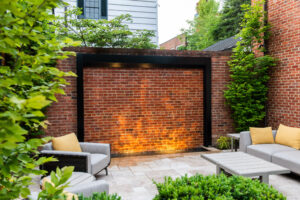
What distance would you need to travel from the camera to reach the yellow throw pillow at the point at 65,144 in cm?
443

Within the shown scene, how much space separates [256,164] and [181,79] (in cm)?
345

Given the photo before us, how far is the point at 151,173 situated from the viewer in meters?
4.94

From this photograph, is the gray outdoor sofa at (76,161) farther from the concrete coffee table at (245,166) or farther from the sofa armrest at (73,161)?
the concrete coffee table at (245,166)

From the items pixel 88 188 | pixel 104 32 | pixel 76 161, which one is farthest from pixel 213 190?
pixel 104 32

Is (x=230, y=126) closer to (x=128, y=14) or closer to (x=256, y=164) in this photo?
(x=256, y=164)

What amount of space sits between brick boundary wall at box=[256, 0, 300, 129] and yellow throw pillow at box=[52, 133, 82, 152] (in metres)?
5.02

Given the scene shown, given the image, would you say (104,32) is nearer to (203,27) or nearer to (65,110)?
(65,110)

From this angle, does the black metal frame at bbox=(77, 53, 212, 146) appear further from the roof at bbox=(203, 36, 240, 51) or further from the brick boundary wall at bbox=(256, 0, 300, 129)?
the roof at bbox=(203, 36, 240, 51)

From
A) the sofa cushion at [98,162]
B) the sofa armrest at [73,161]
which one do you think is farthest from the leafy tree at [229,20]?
the sofa armrest at [73,161]

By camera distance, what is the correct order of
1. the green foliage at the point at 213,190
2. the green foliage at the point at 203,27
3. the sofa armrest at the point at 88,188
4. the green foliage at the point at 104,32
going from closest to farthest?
1. the green foliage at the point at 213,190
2. the sofa armrest at the point at 88,188
3. the green foliage at the point at 104,32
4. the green foliage at the point at 203,27

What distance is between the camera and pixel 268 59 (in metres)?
6.31

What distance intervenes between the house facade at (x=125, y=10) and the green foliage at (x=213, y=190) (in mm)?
7066

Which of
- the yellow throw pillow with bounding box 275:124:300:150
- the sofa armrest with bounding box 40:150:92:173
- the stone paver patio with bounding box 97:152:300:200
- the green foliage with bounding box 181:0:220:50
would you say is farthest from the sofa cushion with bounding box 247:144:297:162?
the green foliage with bounding box 181:0:220:50

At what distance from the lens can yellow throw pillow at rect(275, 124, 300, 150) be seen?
5.06m
